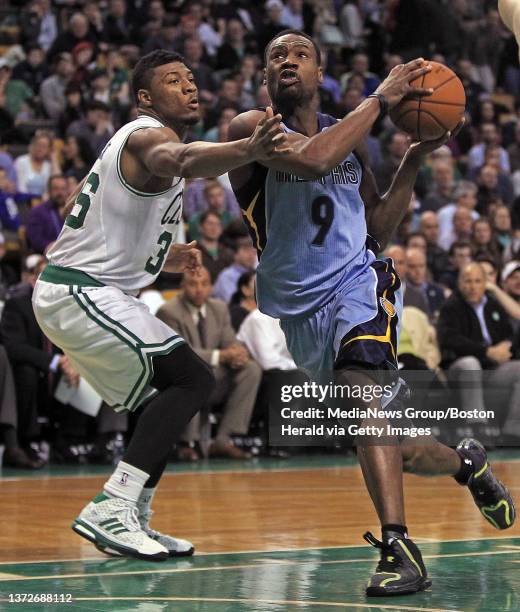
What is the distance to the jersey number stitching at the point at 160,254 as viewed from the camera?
5.85 metres

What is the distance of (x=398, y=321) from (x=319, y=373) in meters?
0.40

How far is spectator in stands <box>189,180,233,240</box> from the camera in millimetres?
13531

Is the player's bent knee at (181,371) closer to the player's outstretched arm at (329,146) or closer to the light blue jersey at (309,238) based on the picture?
the light blue jersey at (309,238)

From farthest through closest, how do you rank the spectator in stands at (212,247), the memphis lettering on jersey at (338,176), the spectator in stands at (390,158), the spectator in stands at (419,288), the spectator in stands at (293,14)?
the spectator in stands at (293,14)
the spectator in stands at (390,158)
the spectator in stands at (212,247)
the spectator in stands at (419,288)
the memphis lettering on jersey at (338,176)

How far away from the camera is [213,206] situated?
45.2 feet

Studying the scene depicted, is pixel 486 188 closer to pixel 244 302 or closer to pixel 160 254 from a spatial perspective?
pixel 244 302

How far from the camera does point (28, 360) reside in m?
10.7

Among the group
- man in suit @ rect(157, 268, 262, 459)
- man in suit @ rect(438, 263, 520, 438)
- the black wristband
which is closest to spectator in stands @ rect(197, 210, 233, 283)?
man in suit @ rect(157, 268, 262, 459)

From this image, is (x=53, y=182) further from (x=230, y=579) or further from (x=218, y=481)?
(x=230, y=579)

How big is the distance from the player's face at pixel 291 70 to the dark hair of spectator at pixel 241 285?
6.59m

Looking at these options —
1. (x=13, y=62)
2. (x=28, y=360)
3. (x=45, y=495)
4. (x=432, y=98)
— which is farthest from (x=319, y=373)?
(x=13, y=62)

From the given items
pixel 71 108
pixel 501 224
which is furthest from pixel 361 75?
pixel 71 108

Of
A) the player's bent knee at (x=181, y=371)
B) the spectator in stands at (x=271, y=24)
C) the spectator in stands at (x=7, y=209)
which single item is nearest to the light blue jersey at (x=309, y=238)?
the player's bent knee at (x=181, y=371)

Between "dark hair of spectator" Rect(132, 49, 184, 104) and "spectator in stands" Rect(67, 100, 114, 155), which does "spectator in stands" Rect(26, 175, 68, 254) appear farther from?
"dark hair of spectator" Rect(132, 49, 184, 104)
